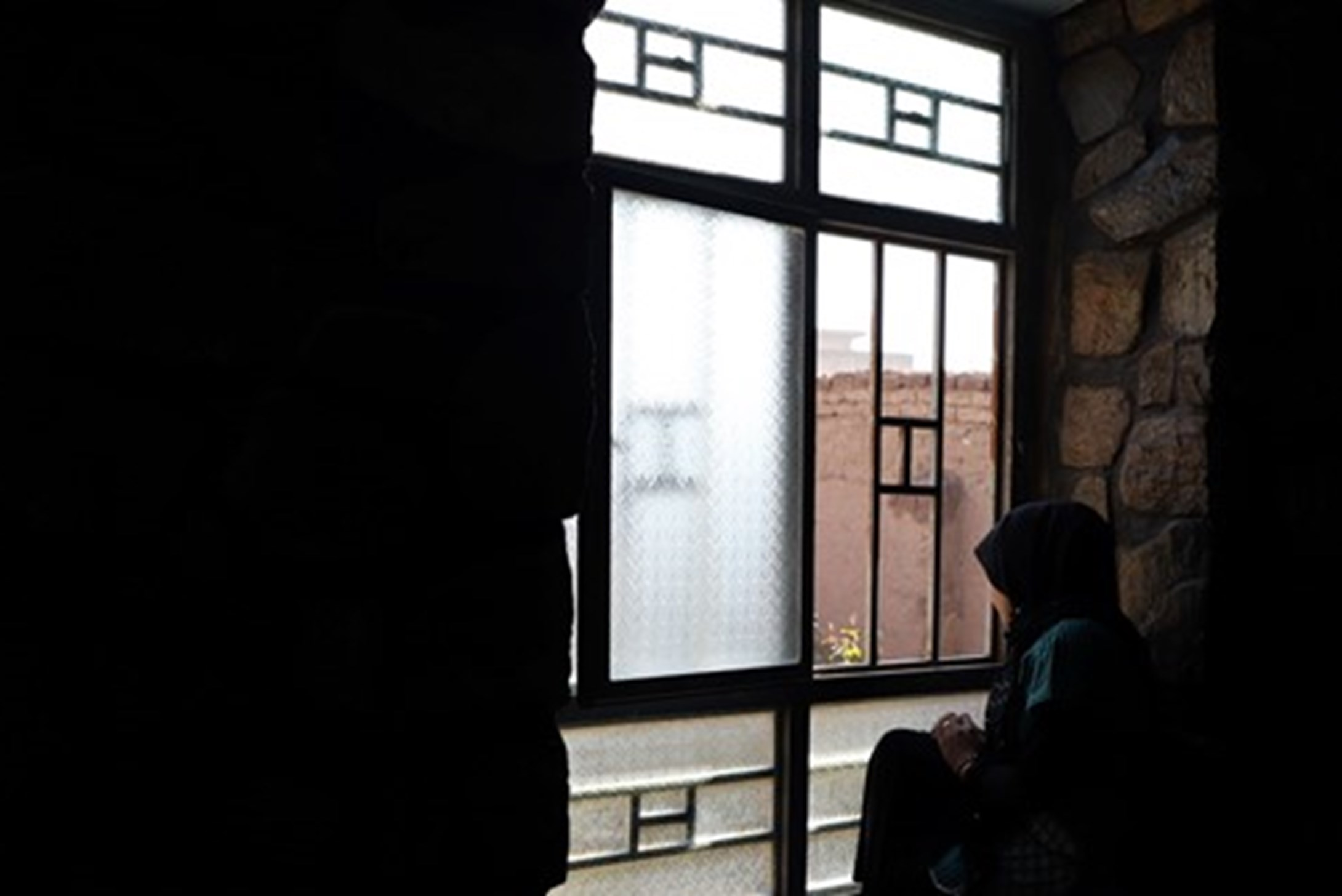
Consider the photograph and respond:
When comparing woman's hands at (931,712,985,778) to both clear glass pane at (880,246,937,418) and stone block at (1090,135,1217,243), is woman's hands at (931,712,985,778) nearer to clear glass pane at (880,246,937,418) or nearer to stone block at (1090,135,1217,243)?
clear glass pane at (880,246,937,418)

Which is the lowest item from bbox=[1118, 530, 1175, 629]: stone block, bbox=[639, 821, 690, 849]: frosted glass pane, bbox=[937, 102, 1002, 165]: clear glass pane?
bbox=[639, 821, 690, 849]: frosted glass pane

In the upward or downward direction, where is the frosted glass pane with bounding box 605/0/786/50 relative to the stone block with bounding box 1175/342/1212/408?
upward

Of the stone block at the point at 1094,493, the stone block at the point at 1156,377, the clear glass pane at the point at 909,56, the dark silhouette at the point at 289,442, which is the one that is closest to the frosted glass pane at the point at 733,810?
the stone block at the point at 1094,493

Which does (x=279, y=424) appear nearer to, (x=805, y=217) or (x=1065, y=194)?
(x=805, y=217)

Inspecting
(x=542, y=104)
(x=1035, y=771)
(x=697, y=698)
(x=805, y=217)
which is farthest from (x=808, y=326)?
(x=542, y=104)

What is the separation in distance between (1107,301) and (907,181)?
0.54m

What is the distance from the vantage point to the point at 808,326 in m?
2.17

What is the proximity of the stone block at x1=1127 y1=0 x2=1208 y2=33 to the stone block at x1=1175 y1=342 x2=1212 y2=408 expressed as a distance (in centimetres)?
71

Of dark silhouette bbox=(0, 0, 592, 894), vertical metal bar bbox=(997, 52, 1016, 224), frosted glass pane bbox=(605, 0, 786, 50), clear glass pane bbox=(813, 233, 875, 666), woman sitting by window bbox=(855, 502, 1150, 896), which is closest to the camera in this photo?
dark silhouette bbox=(0, 0, 592, 894)

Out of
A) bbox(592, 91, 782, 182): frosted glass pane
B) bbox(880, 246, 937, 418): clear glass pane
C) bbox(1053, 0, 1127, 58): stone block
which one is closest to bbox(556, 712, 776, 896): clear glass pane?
bbox(880, 246, 937, 418): clear glass pane

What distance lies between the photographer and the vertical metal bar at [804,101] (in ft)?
7.37

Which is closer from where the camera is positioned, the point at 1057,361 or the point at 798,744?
the point at 798,744

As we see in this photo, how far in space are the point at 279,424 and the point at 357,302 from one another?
0.38ft

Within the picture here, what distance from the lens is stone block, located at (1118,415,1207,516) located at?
2275 mm
